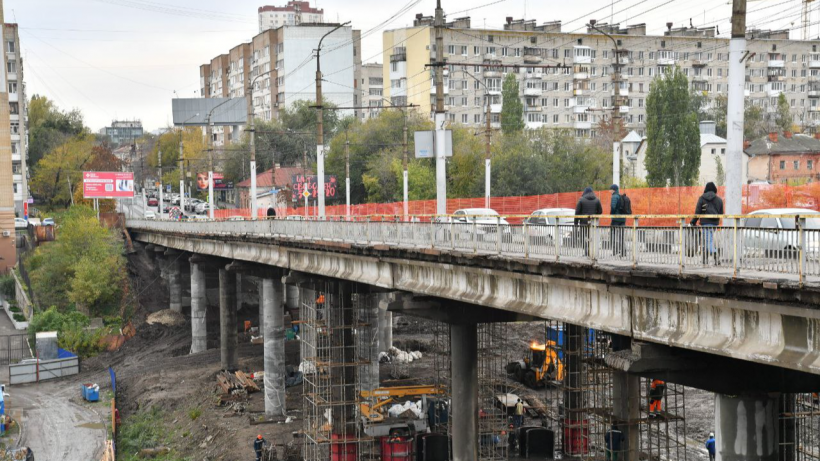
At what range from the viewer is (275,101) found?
5349 inches

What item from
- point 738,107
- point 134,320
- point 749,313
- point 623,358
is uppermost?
point 738,107

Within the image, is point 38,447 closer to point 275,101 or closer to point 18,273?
point 18,273

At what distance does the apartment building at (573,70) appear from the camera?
340ft

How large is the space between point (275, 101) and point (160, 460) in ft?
330

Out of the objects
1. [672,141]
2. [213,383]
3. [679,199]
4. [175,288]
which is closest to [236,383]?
[213,383]

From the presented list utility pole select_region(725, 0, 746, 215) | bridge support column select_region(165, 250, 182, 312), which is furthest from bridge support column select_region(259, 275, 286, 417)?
bridge support column select_region(165, 250, 182, 312)

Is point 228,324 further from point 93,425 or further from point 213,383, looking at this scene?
point 93,425

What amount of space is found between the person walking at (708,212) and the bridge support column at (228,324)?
39.7 meters

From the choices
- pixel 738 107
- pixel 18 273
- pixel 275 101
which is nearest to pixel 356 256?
pixel 738 107

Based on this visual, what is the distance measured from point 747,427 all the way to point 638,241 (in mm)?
3476

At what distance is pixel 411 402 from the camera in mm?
41562

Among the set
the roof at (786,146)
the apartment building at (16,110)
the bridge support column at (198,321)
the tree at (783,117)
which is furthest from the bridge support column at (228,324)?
the tree at (783,117)

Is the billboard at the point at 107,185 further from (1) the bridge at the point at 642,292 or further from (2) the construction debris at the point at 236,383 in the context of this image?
(1) the bridge at the point at 642,292

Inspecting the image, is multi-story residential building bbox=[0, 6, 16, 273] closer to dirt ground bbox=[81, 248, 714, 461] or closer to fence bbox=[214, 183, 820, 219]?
dirt ground bbox=[81, 248, 714, 461]
